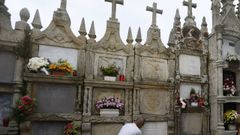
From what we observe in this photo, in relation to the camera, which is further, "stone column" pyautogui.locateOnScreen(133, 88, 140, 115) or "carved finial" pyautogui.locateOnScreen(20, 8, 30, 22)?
"stone column" pyautogui.locateOnScreen(133, 88, 140, 115)

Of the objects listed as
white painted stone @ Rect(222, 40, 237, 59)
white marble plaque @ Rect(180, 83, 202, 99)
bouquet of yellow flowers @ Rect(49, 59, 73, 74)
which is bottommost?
white marble plaque @ Rect(180, 83, 202, 99)

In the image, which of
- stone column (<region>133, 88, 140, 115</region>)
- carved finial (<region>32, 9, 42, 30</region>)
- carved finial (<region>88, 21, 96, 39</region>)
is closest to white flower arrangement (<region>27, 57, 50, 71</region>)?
carved finial (<region>32, 9, 42, 30</region>)

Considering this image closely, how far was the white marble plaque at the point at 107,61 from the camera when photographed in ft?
25.3

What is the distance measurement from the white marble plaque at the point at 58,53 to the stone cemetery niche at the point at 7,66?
0.81 m

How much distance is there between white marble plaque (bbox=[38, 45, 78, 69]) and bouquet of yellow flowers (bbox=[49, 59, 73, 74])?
0.94 ft

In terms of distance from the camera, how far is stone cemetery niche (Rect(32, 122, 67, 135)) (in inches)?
267

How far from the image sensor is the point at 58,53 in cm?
743

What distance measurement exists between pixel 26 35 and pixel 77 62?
5.65 ft

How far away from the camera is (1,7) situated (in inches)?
271

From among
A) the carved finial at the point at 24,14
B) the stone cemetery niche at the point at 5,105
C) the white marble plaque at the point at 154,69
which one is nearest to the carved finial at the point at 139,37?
the white marble plaque at the point at 154,69

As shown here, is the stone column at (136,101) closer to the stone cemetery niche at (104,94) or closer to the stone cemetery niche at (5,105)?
the stone cemetery niche at (104,94)

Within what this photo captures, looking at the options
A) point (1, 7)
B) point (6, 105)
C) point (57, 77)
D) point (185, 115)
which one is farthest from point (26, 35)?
point (185, 115)

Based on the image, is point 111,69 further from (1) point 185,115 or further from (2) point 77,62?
(1) point 185,115

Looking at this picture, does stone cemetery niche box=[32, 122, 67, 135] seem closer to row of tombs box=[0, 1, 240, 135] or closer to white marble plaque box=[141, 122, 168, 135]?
row of tombs box=[0, 1, 240, 135]
